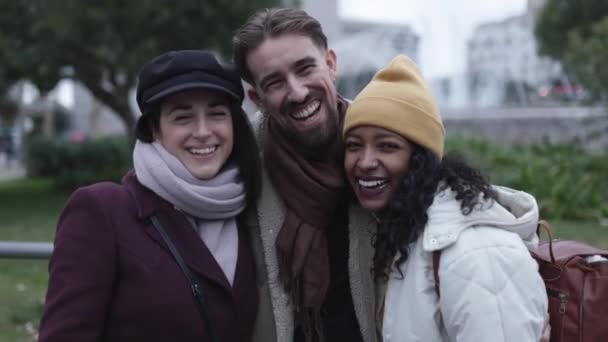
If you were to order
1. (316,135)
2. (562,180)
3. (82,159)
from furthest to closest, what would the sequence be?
(82,159), (562,180), (316,135)

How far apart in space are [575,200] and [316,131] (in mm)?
9378

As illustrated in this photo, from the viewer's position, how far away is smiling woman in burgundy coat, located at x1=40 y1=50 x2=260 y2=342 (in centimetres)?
220

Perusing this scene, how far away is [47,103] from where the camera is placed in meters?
43.3

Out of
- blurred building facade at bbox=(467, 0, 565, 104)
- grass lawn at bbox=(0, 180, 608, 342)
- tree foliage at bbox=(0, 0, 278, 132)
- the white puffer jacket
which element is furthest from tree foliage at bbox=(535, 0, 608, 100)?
the white puffer jacket

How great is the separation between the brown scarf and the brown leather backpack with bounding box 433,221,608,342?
714 millimetres

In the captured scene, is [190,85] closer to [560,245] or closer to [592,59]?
[560,245]

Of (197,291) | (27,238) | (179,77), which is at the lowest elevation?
(27,238)

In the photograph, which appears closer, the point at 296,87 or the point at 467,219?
the point at 467,219

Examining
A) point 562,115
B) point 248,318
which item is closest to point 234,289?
point 248,318

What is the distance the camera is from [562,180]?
453 inches

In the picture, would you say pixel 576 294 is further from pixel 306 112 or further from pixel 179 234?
pixel 179 234

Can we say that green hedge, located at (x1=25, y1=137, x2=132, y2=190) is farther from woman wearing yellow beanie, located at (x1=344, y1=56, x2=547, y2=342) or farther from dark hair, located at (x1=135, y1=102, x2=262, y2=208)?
woman wearing yellow beanie, located at (x1=344, y1=56, x2=547, y2=342)

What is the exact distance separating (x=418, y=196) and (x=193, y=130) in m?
0.74

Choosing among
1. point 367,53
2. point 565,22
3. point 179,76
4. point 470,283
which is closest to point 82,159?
point 367,53
